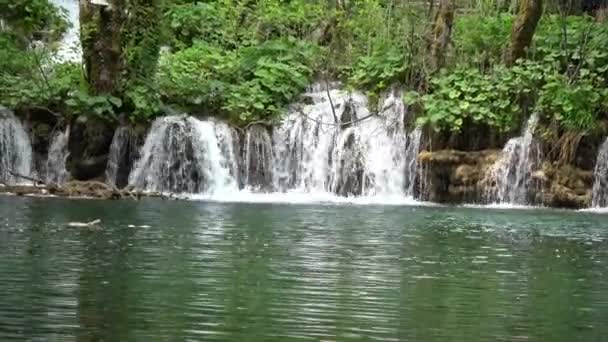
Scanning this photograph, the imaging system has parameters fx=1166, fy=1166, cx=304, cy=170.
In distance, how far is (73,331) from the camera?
21.8 ft

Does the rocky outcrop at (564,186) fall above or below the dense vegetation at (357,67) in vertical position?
below

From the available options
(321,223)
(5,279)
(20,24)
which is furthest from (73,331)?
(20,24)

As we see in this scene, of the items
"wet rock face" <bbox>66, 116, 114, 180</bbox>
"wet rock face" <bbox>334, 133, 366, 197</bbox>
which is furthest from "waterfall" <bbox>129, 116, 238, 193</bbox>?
"wet rock face" <bbox>334, 133, 366, 197</bbox>

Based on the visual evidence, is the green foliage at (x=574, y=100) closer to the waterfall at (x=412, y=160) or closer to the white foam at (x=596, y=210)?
the white foam at (x=596, y=210)

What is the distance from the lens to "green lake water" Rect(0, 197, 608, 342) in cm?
709

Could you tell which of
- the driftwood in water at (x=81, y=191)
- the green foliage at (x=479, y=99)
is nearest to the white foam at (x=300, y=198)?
the green foliage at (x=479, y=99)

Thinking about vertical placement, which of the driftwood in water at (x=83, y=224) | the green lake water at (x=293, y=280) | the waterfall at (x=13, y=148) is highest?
the waterfall at (x=13, y=148)

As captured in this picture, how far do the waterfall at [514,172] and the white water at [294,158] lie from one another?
2.06m

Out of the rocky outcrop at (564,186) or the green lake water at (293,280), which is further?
the rocky outcrop at (564,186)

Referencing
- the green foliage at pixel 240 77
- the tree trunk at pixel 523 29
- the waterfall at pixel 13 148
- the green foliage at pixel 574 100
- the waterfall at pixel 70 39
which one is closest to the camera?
the green foliage at pixel 574 100

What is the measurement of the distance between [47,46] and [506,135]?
1193cm

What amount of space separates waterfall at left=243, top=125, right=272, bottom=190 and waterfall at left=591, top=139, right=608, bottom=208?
7.13 meters

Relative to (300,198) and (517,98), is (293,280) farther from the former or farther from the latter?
(517,98)

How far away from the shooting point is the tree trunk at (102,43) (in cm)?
2522
